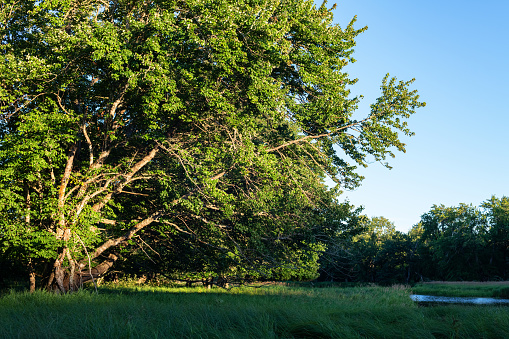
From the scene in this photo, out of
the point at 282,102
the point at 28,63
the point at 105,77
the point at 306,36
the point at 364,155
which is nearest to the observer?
the point at 28,63

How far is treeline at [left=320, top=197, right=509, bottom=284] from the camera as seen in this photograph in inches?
2628

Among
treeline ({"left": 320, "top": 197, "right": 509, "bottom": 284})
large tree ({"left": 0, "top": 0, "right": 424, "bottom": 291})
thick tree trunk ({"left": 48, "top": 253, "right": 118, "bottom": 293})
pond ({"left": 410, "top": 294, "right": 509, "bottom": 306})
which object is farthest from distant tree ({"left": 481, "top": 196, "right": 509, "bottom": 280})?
thick tree trunk ({"left": 48, "top": 253, "right": 118, "bottom": 293})

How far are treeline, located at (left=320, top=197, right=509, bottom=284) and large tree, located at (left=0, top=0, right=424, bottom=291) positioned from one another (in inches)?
1883

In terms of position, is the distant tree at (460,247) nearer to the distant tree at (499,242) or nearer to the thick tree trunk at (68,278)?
the distant tree at (499,242)

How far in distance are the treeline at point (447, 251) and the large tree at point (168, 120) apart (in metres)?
47.8

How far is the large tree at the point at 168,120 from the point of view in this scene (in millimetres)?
13031

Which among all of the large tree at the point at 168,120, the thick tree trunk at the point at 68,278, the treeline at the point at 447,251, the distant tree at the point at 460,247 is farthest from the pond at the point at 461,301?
the distant tree at the point at 460,247

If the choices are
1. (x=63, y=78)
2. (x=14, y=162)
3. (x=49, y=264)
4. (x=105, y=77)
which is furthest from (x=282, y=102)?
(x=49, y=264)

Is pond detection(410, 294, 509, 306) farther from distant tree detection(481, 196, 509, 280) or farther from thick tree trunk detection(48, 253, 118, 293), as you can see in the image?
distant tree detection(481, 196, 509, 280)

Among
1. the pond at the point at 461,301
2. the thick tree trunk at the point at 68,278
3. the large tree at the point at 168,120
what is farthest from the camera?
the pond at the point at 461,301

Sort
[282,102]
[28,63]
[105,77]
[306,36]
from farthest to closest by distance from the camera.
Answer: [306,36] < [105,77] < [282,102] < [28,63]

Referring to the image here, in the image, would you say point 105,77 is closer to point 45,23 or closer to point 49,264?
point 45,23

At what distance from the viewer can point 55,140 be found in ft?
44.0

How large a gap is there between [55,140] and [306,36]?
33.9 ft
